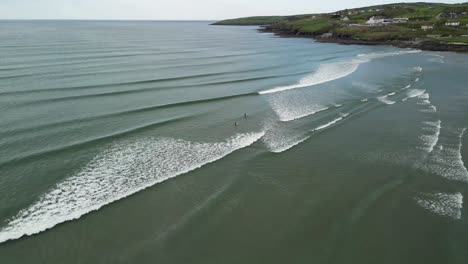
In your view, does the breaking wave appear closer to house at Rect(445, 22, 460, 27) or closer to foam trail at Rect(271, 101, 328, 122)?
foam trail at Rect(271, 101, 328, 122)

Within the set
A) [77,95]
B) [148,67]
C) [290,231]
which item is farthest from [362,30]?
[290,231]

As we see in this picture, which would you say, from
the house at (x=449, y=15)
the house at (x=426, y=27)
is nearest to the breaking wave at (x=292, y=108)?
the house at (x=426, y=27)

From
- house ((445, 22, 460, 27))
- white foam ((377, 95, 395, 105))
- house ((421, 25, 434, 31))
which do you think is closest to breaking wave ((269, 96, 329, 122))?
white foam ((377, 95, 395, 105))

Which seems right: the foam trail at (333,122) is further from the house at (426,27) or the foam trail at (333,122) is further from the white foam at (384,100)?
the house at (426,27)

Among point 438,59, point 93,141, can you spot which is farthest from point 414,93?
point 93,141

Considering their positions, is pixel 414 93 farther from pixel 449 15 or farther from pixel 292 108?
pixel 449 15
